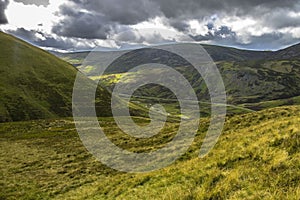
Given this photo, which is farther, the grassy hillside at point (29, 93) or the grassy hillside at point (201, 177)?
the grassy hillside at point (29, 93)

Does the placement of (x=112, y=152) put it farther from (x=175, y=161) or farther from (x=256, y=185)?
(x=256, y=185)

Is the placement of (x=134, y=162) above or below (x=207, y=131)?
below

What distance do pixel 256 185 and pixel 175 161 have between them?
11.7m

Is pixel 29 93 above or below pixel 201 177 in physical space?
below

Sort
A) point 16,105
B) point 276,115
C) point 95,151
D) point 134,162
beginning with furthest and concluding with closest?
point 16,105 < point 95,151 < point 276,115 < point 134,162

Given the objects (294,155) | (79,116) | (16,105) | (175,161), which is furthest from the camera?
(79,116)

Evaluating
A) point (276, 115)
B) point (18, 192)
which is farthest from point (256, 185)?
point (276, 115)

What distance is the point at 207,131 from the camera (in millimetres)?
31984

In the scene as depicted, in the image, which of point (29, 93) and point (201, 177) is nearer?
point (201, 177)

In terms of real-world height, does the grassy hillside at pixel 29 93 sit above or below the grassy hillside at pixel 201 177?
below

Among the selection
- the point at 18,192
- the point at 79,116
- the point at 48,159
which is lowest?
the point at 79,116

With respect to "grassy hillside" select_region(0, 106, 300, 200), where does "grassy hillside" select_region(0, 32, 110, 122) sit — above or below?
below

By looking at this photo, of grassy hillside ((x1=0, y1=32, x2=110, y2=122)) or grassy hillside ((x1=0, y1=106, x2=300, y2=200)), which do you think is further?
grassy hillside ((x1=0, y1=32, x2=110, y2=122))

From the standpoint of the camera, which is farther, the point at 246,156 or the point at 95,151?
the point at 95,151
